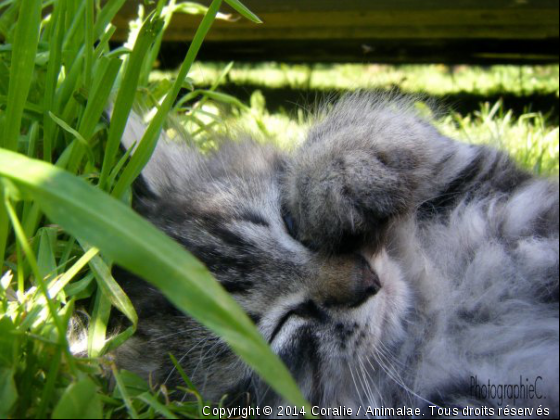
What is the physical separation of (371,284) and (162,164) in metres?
0.75

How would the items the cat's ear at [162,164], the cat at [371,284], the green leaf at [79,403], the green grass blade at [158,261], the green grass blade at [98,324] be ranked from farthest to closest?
the cat's ear at [162,164], the cat at [371,284], the green grass blade at [98,324], the green leaf at [79,403], the green grass blade at [158,261]

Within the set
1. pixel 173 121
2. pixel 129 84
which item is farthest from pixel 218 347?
pixel 173 121

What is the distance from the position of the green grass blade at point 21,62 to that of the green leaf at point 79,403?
70 centimetres

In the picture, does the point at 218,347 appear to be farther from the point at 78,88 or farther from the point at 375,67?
the point at 375,67

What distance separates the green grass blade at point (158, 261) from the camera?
0.68m

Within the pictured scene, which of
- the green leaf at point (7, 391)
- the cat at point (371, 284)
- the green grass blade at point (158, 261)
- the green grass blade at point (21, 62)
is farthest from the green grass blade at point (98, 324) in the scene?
the green grass blade at point (158, 261)

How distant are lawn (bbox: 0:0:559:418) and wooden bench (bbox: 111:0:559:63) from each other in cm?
150

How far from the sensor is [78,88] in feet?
5.09

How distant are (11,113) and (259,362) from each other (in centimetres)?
94

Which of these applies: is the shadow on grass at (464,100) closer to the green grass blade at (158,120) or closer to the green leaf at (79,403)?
the green grass blade at (158,120)

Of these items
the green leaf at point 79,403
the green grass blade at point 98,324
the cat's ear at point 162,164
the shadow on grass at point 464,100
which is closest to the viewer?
the green leaf at point 79,403

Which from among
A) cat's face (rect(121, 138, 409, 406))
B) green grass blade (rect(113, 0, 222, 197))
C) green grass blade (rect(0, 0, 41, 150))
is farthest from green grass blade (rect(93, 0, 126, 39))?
cat's face (rect(121, 138, 409, 406))

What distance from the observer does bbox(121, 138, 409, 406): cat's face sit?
4.27 ft

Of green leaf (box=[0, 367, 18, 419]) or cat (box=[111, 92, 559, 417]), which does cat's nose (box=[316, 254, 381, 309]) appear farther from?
green leaf (box=[0, 367, 18, 419])
